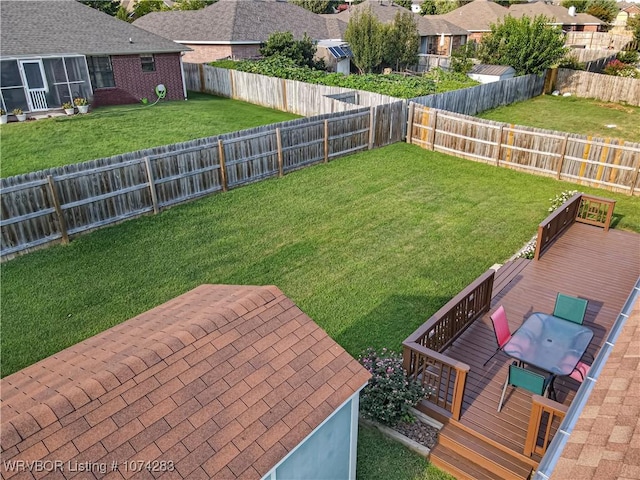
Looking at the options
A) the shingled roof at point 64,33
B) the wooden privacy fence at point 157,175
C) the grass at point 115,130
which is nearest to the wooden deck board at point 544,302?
the wooden privacy fence at point 157,175

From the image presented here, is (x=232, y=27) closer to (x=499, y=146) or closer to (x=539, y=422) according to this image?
(x=499, y=146)

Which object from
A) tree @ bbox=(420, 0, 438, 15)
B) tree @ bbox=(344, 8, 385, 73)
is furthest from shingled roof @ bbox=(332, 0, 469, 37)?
tree @ bbox=(420, 0, 438, 15)

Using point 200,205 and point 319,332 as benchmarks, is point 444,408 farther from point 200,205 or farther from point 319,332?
point 200,205

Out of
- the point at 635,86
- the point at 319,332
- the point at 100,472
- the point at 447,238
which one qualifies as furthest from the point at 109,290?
the point at 635,86

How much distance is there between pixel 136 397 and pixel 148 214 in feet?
30.6

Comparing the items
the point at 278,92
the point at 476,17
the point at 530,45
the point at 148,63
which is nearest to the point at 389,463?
the point at 278,92

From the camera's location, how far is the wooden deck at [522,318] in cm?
620

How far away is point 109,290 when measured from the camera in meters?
9.61

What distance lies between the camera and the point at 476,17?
5672 centimetres

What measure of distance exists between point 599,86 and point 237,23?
2552 cm

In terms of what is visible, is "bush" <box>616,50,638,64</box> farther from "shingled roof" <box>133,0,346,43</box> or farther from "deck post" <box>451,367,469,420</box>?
"deck post" <box>451,367,469,420</box>

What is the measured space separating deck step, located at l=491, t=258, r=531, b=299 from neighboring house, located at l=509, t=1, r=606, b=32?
2329 inches

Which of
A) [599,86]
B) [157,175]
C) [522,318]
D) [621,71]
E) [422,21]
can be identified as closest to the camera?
[522,318]

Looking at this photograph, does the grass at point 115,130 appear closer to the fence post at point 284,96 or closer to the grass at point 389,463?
the fence post at point 284,96
